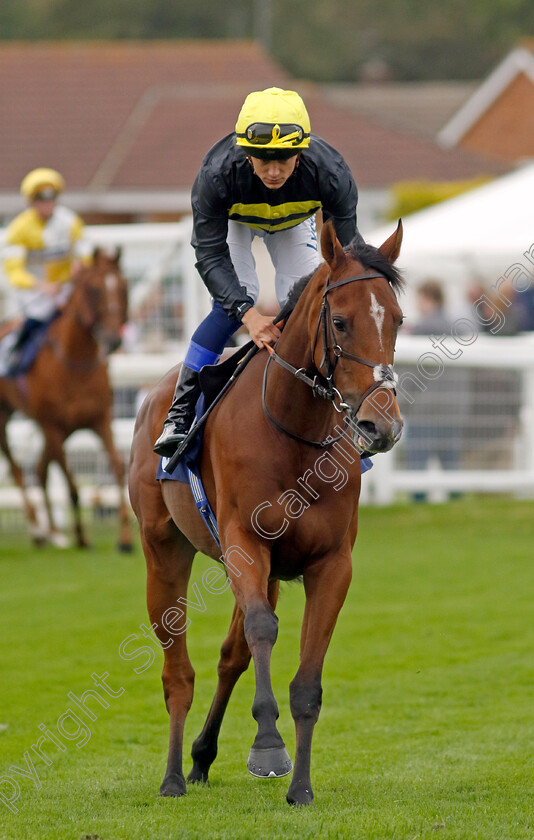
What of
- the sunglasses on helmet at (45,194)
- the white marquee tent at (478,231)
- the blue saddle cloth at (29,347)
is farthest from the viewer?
the white marquee tent at (478,231)

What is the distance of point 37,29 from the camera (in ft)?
177

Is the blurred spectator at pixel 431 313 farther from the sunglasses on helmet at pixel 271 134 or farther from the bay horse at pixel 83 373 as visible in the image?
the sunglasses on helmet at pixel 271 134

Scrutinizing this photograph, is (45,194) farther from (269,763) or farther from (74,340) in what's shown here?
(269,763)

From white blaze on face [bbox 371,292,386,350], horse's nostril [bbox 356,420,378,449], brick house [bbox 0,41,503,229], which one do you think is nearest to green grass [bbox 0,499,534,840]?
horse's nostril [bbox 356,420,378,449]

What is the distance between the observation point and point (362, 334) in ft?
13.8

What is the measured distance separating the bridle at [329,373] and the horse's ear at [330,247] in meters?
0.08

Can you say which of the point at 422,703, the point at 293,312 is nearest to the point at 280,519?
the point at 293,312

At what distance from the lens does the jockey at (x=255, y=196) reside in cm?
471

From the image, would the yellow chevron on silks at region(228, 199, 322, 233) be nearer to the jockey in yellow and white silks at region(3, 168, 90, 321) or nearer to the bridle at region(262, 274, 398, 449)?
the bridle at region(262, 274, 398, 449)

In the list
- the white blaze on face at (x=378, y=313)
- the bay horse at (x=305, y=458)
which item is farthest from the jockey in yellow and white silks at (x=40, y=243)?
the white blaze on face at (x=378, y=313)

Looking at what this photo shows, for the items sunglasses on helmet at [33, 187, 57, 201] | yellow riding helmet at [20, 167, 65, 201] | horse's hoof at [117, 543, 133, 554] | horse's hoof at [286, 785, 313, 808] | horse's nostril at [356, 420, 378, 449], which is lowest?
horse's hoof at [117, 543, 133, 554]

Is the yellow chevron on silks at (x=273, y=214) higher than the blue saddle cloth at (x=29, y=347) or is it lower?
higher

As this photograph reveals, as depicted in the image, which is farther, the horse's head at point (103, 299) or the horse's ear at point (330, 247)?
the horse's head at point (103, 299)

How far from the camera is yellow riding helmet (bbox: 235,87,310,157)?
4.66m
